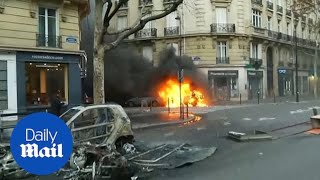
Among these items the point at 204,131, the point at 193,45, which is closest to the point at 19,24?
the point at 204,131

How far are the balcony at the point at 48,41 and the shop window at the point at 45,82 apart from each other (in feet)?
3.18

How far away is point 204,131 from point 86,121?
7.74 metres

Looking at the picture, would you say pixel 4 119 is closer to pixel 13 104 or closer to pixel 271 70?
pixel 13 104

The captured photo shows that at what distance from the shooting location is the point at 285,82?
185 ft

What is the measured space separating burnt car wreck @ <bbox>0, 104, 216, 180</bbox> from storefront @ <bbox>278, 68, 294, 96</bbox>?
146 feet

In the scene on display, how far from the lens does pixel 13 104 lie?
2086cm

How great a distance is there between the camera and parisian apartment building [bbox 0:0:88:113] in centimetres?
2058

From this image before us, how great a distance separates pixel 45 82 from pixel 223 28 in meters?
25.9

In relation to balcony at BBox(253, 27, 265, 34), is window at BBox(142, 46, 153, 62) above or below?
below

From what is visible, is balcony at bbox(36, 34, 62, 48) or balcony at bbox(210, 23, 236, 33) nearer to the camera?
balcony at bbox(36, 34, 62, 48)

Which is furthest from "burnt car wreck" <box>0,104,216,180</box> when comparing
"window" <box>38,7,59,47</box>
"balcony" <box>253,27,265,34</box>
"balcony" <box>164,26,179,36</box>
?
"balcony" <box>253,27,265,34</box>

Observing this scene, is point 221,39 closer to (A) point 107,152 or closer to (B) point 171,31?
(B) point 171,31

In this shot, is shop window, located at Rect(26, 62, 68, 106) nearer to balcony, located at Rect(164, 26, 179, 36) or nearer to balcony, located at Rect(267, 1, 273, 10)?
balcony, located at Rect(164, 26, 179, 36)

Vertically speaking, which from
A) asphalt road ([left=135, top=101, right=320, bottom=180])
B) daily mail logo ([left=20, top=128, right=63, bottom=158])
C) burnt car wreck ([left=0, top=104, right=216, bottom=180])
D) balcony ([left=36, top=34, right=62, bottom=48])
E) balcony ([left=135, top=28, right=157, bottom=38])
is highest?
balcony ([left=135, top=28, right=157, bottom=38])
